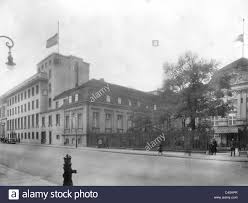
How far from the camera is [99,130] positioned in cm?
4581

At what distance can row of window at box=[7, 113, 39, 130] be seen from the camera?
5891 cm

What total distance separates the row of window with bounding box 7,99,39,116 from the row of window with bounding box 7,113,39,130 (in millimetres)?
1665

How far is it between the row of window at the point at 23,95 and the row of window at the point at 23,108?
5.33ft

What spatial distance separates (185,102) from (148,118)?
7.00m

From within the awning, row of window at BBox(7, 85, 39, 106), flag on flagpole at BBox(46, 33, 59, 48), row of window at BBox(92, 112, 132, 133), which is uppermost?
flag on flagpole at BBox(46, 33, 59, 48)

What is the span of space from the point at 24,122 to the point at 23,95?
628cm

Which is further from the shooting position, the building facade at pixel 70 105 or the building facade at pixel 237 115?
the building facade at pixel 70 105

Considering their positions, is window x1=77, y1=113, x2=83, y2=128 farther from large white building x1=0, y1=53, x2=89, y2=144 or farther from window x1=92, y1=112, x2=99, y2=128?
large white building x1=0, y1=53, x2=89, y2=144

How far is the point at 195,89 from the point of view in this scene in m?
32.0

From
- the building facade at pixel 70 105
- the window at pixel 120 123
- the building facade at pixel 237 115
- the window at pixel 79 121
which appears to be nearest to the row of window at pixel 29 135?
the building facade at pixel 70 105

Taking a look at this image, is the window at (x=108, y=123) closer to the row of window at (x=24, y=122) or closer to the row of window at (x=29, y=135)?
the row of window at (x=29, y=135)

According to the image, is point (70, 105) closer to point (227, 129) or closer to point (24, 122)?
point (24, 122)

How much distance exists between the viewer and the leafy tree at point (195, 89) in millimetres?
31062

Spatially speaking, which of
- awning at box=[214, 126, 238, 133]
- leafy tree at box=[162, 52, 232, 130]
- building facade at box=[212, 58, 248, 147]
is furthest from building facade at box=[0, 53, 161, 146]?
building facade at box=[212, 58, 248, 147]
